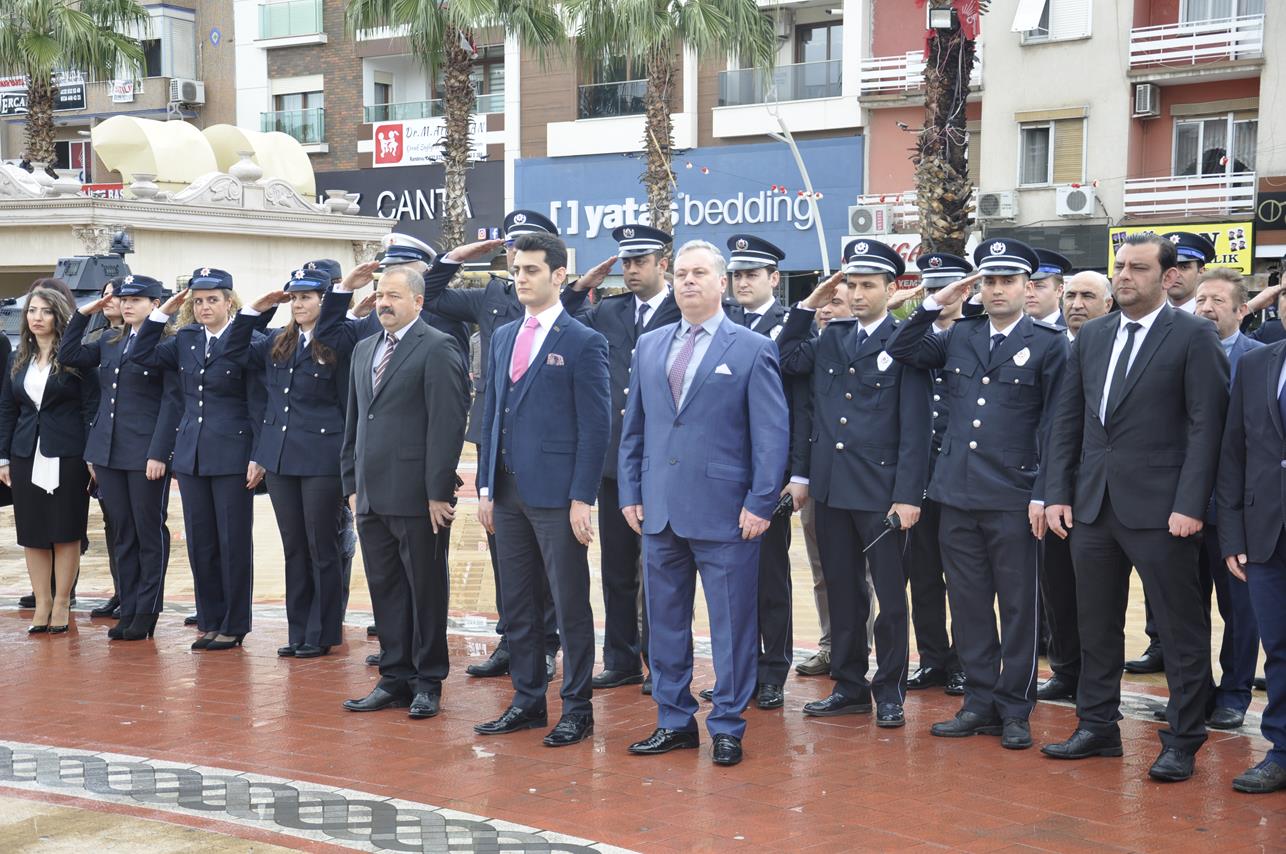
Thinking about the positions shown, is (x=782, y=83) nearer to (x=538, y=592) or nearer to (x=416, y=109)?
(x=416, y=109)

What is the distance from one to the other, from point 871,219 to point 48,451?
22106 millimetres

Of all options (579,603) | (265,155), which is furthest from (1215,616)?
(265,155)

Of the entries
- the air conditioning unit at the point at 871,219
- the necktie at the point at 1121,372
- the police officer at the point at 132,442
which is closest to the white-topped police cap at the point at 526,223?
the police officer at the point at 132,442

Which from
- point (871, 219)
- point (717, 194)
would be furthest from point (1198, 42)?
point (717, 194)

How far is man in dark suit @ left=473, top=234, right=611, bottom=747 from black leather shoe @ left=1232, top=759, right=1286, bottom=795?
2718mm

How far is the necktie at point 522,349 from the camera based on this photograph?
22.8ft

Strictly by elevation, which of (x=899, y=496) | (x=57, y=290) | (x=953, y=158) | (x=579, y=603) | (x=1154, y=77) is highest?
(x=1154, y=77)

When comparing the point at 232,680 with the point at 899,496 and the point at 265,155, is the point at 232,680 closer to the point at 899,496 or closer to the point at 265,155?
the point at 899,496

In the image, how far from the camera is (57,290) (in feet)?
30.9

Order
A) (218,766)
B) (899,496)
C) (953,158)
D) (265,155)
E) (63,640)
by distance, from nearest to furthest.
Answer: (218,766), (899,496), (63,640), (953,158), (265,155)

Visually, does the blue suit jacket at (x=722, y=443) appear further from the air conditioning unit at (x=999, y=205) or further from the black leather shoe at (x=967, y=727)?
the air conditioning unit at (x=999, y=205)

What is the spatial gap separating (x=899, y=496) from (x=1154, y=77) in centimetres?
2260

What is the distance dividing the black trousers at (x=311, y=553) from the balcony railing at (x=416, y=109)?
29.4 meters

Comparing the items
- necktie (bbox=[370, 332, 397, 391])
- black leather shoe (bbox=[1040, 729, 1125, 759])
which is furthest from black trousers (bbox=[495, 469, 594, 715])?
black leather shoe (bbox=[1040, 729, 1125, 759])
